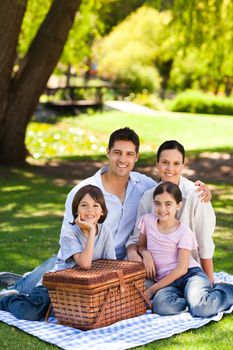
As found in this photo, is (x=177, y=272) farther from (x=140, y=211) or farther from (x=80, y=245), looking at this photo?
(x=80, y=245)

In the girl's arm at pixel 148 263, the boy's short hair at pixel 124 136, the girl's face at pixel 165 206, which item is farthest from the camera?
the boy's short hair at pixel 124 136

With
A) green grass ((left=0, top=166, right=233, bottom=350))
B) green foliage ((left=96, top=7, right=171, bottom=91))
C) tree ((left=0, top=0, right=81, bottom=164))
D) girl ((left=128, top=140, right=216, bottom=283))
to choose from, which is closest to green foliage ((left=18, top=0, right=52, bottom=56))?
tree ((left=0, top=0, right=81, bottom=164))

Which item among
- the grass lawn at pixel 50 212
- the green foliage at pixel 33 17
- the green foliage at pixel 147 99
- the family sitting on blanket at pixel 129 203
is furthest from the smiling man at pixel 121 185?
the green foliage at pixel 147 99

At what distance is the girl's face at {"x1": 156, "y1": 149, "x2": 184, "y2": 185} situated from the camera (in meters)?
5.66

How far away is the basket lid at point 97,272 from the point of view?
16.3 feet

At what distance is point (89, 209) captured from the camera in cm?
524

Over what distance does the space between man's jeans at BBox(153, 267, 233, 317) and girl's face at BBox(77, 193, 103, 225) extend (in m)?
0.74

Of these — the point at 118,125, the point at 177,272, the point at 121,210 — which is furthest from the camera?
the point at 118,125

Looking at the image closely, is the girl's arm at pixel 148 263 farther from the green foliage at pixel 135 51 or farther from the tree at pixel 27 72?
the green foliage at pixel 135 51

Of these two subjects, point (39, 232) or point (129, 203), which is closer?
point (129, 203)

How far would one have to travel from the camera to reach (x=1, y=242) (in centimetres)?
838

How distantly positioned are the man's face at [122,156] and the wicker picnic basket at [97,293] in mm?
721

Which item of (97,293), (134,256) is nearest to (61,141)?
(134,256)

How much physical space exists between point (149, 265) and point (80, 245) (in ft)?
1.92
